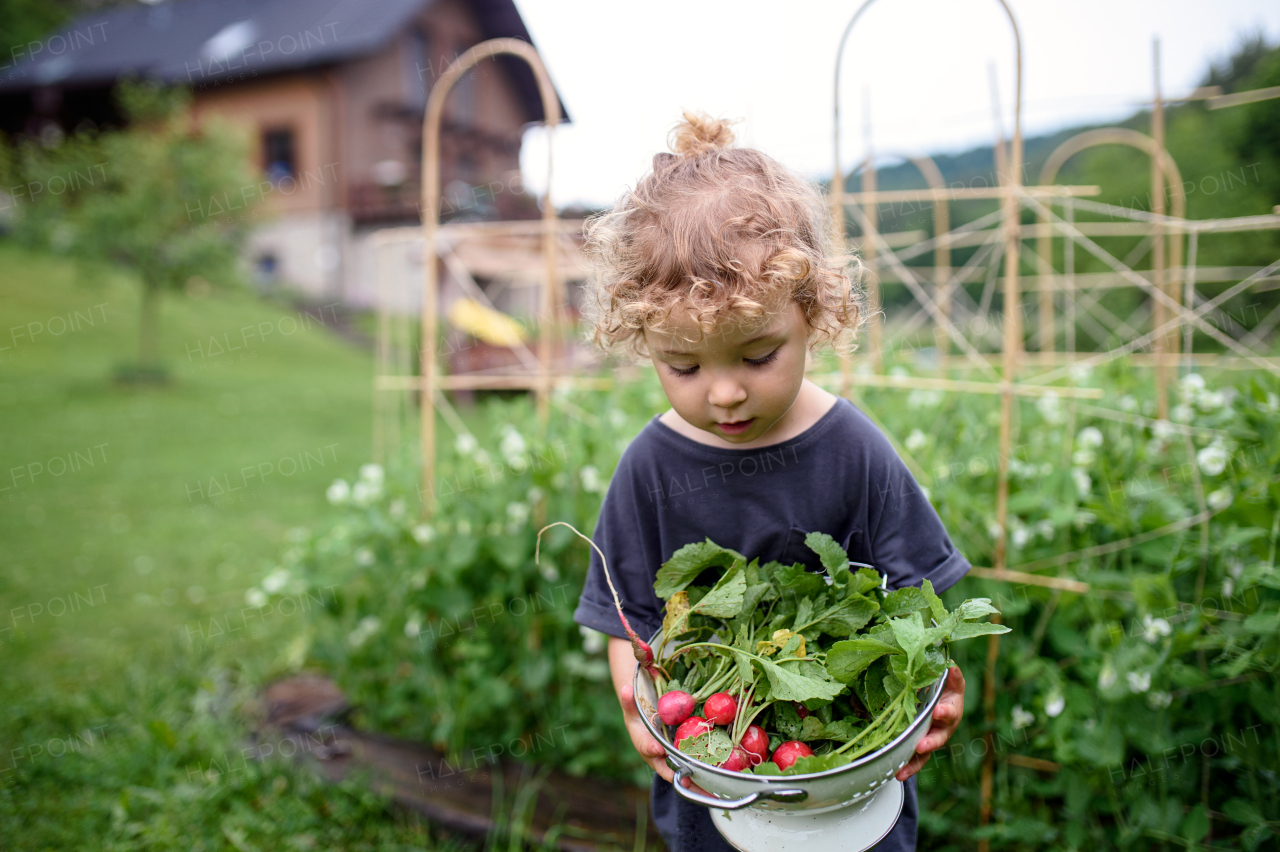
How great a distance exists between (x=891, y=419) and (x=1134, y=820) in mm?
1316

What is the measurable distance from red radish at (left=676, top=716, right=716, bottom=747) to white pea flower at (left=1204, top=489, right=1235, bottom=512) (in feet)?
4.54

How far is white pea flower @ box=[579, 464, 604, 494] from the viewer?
2234mm

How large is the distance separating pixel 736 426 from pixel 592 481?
3.90 ft

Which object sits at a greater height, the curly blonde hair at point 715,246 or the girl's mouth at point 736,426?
the curly blonde hair at point 715,246

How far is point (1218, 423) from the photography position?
1.93 m

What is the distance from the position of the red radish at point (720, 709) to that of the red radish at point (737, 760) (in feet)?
0.14

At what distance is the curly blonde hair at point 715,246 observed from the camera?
1009mm

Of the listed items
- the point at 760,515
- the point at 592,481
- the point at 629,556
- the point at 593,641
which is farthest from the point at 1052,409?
the point at 629,556

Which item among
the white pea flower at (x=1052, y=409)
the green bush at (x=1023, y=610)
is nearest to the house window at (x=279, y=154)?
the green bush at (x=1023, y=610)

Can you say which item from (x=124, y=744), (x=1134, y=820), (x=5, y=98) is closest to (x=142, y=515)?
(x=124, y=744)

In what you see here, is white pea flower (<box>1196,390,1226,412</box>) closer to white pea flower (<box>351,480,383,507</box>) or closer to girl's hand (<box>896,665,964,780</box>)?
girl's hand (<box>896,665,964,780</box>)

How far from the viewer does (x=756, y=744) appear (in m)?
1.02

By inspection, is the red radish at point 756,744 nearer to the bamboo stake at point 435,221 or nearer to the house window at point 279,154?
the bamboo stake at point 435,221

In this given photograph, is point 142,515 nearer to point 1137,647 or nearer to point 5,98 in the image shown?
point 1137,647
